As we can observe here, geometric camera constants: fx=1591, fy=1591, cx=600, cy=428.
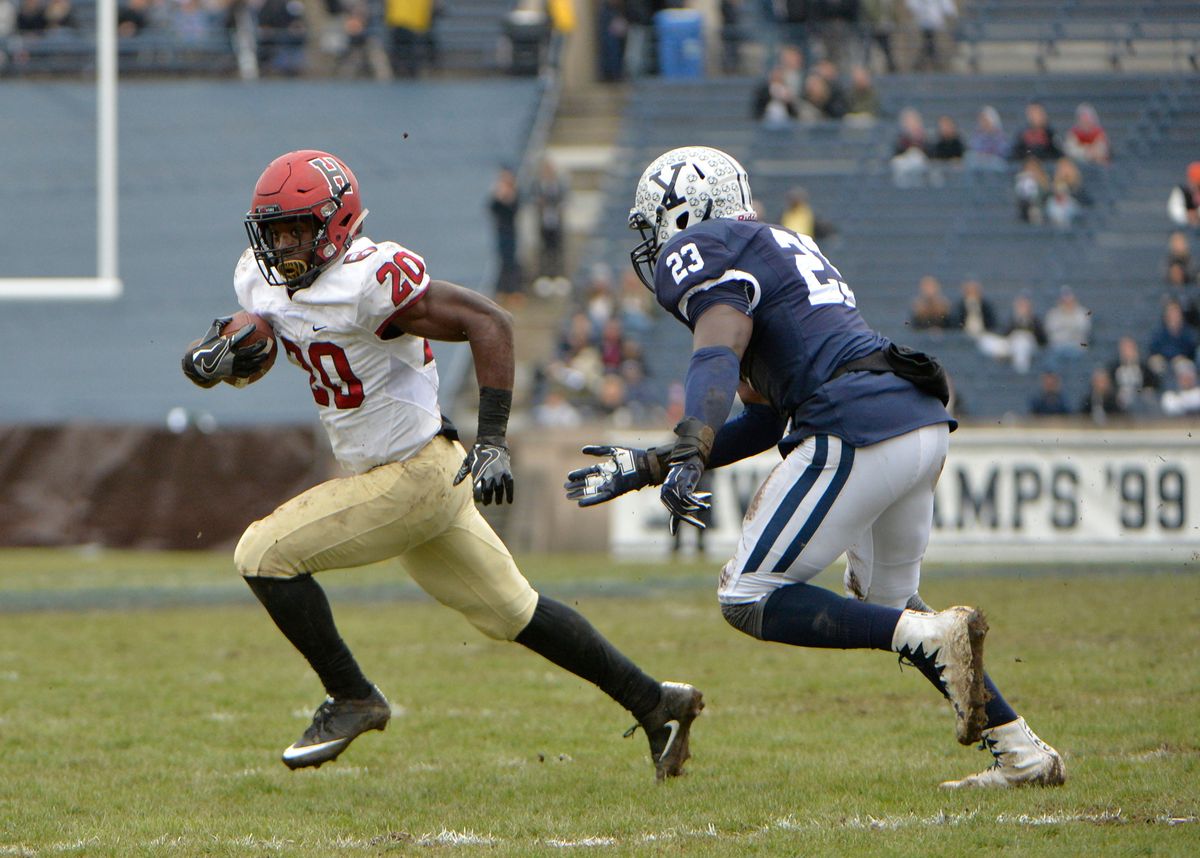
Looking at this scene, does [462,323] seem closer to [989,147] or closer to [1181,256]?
[1181,256]

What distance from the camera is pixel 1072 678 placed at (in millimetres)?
5941

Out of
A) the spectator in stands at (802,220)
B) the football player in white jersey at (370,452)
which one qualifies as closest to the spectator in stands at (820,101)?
the spectator in stands at (802,220)

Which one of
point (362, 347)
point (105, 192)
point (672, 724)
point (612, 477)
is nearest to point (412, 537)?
point (362, 347)

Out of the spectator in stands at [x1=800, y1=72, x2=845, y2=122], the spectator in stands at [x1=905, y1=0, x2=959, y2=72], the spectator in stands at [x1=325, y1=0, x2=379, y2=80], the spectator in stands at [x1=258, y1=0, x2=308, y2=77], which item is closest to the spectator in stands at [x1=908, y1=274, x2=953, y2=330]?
the spectator in stands at [x1=800, y1=72, x2=845, y2=122]

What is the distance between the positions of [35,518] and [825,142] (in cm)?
819

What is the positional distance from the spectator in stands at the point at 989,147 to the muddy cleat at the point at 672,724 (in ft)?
35.8

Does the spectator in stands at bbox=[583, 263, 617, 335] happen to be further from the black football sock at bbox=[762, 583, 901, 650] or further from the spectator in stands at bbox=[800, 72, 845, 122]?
the black football sock at bbox=[762, 583, 901, 650]

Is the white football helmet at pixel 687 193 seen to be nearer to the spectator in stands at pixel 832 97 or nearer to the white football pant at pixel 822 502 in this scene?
the white football pant at pixel 822 502

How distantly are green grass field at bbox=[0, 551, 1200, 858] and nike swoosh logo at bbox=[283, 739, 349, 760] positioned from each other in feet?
0.36

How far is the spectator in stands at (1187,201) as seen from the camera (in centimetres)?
1112

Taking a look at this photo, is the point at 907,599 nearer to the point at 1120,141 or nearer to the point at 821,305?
the point at 821,305

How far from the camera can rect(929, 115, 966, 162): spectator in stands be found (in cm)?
1482

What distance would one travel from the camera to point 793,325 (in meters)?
4.10

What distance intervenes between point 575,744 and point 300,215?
1.91 meters
